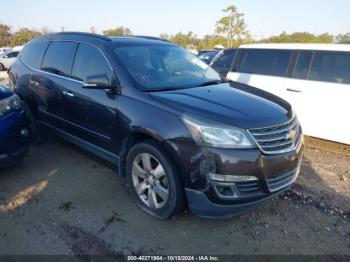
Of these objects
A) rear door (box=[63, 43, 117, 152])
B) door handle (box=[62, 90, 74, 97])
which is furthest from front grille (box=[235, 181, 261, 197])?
door handle (box=[62, 90, 74, 97])

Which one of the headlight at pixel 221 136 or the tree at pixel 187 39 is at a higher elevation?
the headlight at pixel 221 136

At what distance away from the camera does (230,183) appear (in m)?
2.88

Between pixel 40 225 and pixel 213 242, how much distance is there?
5.61ft

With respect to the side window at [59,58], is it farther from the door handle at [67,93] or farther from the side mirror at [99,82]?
the side mirror at [99,82]

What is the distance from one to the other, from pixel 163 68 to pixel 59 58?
168 cm

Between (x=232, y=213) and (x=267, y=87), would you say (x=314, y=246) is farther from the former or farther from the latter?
(x=267, y=87)

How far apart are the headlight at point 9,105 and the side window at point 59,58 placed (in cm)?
69

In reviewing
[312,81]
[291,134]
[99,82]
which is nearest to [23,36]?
[312,81]

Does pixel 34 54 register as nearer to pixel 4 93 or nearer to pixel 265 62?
pixel 4 93

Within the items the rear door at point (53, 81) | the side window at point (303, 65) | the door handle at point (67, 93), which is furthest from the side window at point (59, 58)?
the side window at point (303, 65)

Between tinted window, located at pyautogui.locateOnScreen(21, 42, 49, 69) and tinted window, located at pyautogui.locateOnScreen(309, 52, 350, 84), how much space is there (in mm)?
4454

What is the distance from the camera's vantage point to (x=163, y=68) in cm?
399

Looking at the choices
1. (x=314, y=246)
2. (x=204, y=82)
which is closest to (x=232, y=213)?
(x=314, y=246)

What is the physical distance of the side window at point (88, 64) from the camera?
3887 millimetres
